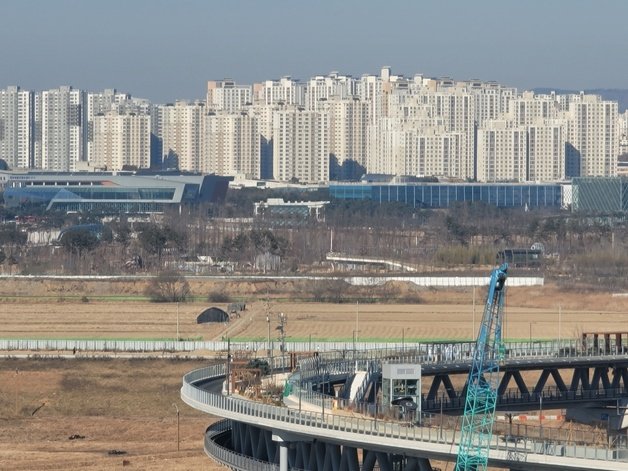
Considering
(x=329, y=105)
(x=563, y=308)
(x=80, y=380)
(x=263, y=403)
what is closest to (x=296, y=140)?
(x=329, y=105)

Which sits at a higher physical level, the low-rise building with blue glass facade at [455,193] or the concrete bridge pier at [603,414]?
the low-rise building with blue glass facade at [455,193]

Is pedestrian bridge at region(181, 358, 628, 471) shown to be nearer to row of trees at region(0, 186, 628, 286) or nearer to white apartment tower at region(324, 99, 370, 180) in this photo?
row of trees at region(0, 186, 628, 286)

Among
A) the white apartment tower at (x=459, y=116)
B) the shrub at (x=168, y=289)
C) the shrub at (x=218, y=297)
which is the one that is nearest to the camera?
the shrub at (x=218, y=297)

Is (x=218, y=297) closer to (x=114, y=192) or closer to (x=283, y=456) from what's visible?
(x=283, y=456)

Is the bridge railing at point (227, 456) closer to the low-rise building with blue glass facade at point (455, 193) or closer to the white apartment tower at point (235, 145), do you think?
the low-rise building with blue glass facade at point (455, 193)

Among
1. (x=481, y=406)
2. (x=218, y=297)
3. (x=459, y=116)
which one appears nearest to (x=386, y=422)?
(x=481, y=406)

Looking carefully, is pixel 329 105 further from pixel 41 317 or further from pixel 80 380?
pixel 80 380

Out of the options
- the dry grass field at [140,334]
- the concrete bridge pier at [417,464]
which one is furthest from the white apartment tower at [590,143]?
the concrete bridge pier at [417,464]
